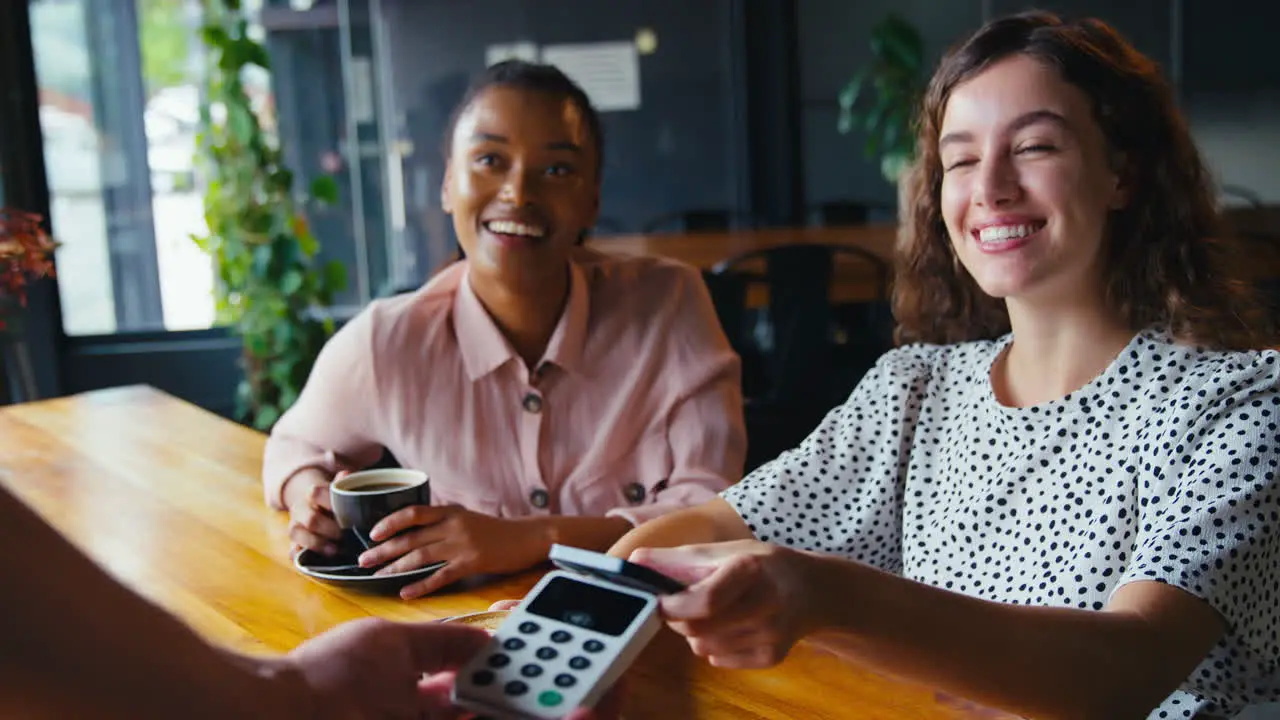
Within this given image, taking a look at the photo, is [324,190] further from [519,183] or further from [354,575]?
[354,575]

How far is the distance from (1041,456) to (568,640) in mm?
688

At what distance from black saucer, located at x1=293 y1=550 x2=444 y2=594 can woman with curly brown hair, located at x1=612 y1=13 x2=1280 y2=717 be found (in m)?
0.23

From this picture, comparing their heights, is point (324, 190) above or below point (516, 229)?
above

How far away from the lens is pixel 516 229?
1740 millimetres

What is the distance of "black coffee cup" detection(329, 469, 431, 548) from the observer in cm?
129

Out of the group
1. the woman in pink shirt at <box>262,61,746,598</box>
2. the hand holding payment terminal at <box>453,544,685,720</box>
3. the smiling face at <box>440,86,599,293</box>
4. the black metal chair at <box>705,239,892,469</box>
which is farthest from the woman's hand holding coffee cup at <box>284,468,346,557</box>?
the black metal chair at <box>705,239,892,469</box>

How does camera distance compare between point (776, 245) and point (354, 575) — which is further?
point (776, 245)

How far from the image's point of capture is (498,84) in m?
1.77

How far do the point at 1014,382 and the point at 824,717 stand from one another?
0.59 meters

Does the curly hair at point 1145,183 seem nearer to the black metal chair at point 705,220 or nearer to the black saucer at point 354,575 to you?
the black saucer at point 354,575

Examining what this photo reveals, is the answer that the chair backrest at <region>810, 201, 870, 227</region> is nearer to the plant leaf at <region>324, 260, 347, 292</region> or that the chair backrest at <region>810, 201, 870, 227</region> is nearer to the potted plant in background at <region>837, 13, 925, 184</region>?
the potted plant in background at <region>837, 13, 925, 184</region>

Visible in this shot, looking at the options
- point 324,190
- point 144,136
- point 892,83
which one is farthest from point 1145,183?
point 144,136

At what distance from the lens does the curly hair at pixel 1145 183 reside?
4.04 ft

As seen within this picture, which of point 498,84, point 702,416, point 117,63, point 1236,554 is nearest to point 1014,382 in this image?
point 1236,554
